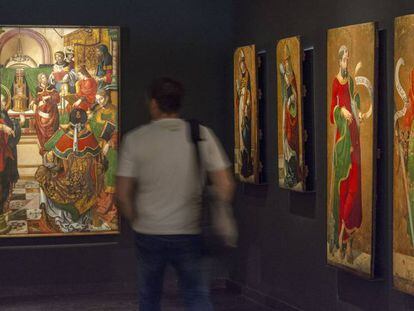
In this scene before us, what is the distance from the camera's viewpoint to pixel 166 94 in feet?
16.0

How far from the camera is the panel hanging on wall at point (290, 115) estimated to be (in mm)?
7129

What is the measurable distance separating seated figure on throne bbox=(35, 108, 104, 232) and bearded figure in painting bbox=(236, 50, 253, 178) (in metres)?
1.26

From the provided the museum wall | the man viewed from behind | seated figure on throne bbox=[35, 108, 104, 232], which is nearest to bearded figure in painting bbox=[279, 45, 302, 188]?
the museum wall

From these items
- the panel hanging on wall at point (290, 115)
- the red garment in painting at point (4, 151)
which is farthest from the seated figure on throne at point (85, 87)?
the panel hanging on wall at point (290, 115)

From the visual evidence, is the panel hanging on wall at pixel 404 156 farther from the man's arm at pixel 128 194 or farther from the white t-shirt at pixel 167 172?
the man's arm at pixel 128 194

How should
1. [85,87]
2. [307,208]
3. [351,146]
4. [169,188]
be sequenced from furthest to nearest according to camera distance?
[85,87] → [307,208] → [351,146] → [169,188]

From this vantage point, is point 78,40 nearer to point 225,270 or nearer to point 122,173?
point 225,270

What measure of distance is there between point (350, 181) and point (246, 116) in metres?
2.15

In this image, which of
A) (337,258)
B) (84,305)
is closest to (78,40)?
(84,305)

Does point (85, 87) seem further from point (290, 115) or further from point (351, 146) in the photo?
point (351, 146)

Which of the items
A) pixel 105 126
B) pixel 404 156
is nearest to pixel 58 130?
pixel 105 126

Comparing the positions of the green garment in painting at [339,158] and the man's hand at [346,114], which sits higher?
the man's hand at [346,114]

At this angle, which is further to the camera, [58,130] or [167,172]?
[58,130]

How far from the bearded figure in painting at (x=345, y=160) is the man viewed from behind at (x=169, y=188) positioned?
1.52 metres
